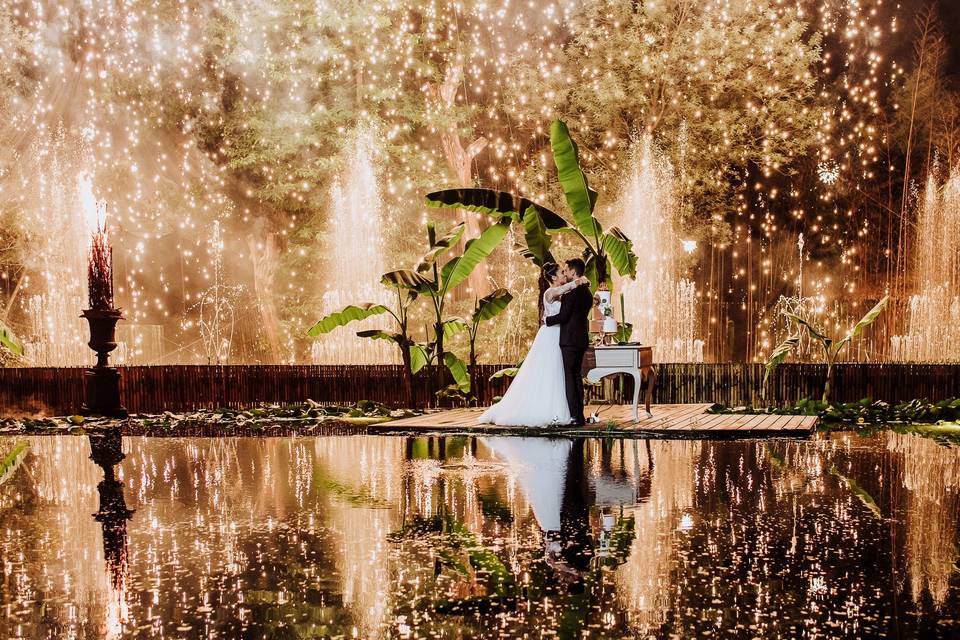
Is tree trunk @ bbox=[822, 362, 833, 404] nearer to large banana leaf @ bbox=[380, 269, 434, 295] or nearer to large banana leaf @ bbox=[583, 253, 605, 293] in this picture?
large banana leaf @ bbox=[583, 253, 605, 293]

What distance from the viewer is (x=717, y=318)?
29.5 meters

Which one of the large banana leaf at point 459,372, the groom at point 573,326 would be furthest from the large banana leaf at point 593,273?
the large banana leaf at point 459,372

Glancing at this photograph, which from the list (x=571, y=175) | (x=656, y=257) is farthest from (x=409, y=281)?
(x=656, y=257)

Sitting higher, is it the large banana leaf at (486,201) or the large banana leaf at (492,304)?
the large banana leaf at (486,201)

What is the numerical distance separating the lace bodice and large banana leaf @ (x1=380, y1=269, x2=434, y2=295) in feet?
10.4

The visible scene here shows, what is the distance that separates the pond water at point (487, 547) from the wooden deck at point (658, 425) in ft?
6.31

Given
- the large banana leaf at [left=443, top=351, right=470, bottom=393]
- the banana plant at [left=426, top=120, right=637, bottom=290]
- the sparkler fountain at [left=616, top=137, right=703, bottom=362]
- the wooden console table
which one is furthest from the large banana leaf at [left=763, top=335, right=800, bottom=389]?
the sparkler fountain at [left=616, top=137, right=703, bottom=362]

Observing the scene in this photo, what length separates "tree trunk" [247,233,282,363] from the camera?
94.1 ft

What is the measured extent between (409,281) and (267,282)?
51.3 feet

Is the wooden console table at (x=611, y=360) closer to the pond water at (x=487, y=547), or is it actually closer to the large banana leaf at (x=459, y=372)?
the pond water at (x=487, y=547)

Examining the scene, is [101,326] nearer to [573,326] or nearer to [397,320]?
[397,320]

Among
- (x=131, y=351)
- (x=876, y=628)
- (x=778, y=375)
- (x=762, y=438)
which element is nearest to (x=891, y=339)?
(x=778, y=375)

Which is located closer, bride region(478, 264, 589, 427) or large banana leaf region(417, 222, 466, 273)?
bride region(478, 264, 589, 427)

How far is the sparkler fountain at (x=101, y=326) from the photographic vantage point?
14.6 m
